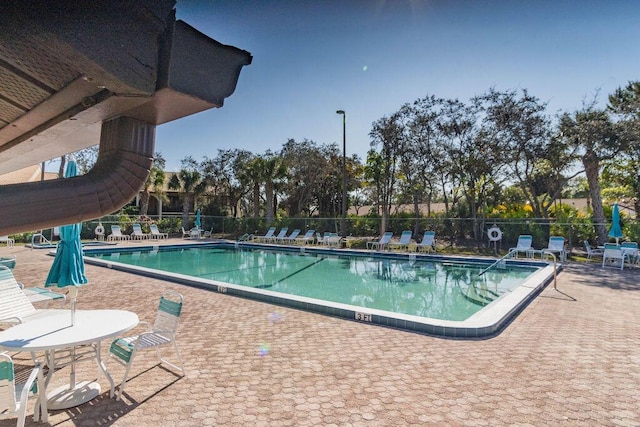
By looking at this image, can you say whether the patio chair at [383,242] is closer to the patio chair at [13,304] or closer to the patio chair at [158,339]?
the patio chair at [158,339]

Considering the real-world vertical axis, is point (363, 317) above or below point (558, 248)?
below

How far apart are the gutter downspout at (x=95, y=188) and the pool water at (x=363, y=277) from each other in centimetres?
660

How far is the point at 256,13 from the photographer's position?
1.44 meters

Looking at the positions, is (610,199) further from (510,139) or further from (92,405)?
(92,405)

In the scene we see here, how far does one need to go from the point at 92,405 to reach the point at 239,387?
4.11 ft

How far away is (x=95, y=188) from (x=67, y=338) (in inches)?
101

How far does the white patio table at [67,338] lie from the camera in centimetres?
289

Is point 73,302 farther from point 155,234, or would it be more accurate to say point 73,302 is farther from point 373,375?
point 155,234

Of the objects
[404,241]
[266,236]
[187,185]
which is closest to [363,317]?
[404,241]

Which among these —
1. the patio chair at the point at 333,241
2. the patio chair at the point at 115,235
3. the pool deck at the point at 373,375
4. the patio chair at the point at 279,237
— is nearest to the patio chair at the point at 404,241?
the patio chair at the point at 333,241

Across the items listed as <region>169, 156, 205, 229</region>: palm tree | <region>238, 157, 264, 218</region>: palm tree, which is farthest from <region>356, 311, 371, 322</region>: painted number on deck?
<region>169, 156, 205, 229</region>: palm tree

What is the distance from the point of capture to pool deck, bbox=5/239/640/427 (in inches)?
115

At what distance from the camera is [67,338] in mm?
2984

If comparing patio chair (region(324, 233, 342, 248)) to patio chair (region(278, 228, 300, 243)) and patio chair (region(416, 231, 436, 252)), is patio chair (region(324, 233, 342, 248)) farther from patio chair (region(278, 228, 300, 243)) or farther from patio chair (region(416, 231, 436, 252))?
patio chair (region(416, 231, 436, 252))
